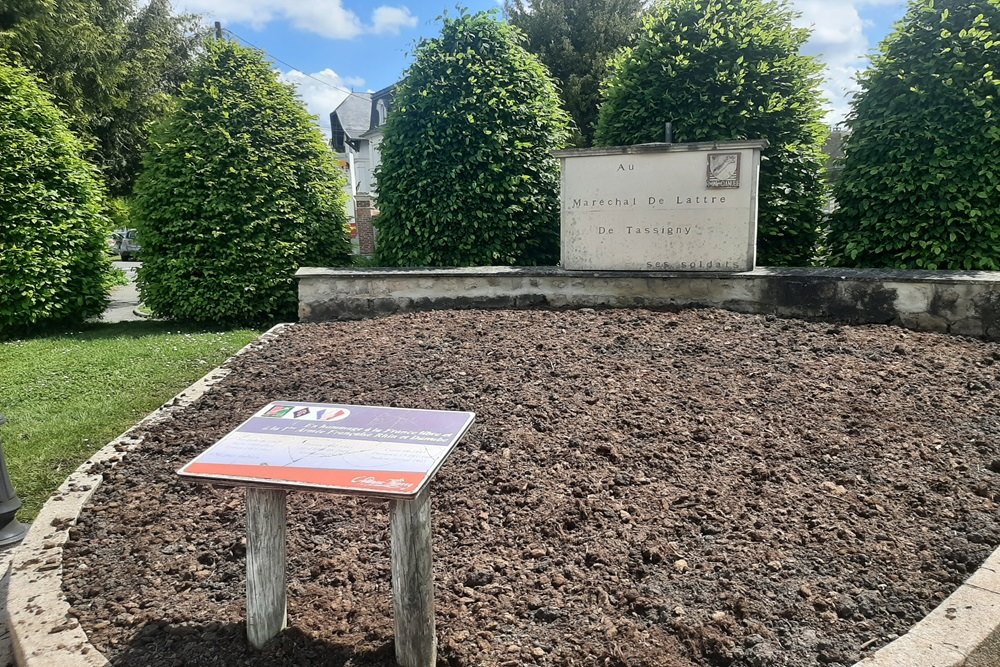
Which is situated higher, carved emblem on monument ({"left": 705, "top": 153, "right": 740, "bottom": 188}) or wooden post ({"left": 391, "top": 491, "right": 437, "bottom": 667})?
carved emblem on monument ({"left": 705, "top": 153, "right": 740, "bottom": 188})

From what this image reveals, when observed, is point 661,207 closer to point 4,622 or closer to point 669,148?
point 669,148

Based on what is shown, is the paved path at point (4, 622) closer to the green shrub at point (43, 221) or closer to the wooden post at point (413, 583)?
the wooden post at point (413, 583)

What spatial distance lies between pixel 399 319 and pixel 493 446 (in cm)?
279

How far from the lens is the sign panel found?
1.80m

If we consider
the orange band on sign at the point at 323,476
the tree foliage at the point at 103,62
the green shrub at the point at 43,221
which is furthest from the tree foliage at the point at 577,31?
the orange band on sign at the point at 323,476

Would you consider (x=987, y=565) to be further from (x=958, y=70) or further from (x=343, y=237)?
(x=343, y=237)

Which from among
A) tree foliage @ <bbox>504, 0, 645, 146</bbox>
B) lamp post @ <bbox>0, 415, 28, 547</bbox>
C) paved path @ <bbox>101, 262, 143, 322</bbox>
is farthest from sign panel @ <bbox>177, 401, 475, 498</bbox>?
tree foliage @ <bbox>504, 0, 645, 146</bbox>

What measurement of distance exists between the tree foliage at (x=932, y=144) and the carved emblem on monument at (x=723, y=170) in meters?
1.13

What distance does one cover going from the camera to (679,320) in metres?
5.12

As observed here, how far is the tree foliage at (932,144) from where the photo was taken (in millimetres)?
5355

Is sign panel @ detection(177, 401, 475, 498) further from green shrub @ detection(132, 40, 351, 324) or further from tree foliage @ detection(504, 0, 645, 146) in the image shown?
tree foliage @ detection(504, 0, 645, 146)

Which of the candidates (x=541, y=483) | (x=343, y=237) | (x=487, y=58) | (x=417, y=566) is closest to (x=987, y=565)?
(x=541, y=483)

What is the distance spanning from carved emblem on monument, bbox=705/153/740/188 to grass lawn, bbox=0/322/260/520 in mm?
4805

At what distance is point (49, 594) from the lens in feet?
7.94
